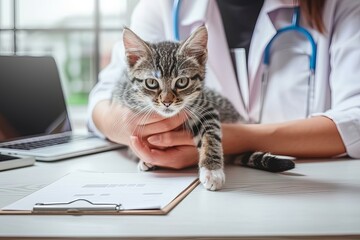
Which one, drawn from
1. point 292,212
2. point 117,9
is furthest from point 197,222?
point 117,9

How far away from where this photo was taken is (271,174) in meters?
0.87

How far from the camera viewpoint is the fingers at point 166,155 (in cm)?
89

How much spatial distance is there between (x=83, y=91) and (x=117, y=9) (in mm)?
398

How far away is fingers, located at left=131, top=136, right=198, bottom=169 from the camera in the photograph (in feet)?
2.93

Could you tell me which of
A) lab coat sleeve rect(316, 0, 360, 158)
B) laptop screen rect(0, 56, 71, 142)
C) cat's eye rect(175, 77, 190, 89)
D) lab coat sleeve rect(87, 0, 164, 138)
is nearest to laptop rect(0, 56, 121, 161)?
laptop screen rect(0, 56, 71, 142)

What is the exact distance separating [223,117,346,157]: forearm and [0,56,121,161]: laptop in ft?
1.29

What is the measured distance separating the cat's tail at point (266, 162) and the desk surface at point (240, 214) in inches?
0.8

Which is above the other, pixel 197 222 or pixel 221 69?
pixel 221 69

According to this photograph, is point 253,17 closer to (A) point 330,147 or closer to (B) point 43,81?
(A) point 330,147

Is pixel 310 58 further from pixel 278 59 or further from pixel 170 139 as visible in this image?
pixel 170 139

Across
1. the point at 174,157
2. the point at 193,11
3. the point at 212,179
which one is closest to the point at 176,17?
the point at 193,11

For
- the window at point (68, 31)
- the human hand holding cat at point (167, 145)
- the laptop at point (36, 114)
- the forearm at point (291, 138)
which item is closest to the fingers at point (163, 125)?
the human hand holding cat at point (167, 145)

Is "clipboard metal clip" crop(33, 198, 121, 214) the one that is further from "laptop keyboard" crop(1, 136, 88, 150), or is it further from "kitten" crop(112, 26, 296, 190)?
"laptop keyboard" crop(1, 136, 88, 150)

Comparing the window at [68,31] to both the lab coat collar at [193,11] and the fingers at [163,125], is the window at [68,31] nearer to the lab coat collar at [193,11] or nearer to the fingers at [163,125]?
the lab coat collar at [193,11]
